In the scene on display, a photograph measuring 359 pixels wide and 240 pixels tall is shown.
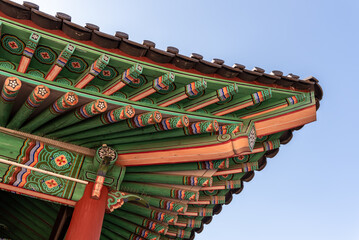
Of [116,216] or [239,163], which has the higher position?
[239,163]

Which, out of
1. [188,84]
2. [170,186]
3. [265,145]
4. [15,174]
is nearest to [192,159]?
[170,186]

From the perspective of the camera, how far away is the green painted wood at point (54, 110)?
4.58 metres

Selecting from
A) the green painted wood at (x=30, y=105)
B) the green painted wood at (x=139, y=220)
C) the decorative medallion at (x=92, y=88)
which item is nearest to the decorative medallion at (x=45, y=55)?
the green painted wood at (x=30, y=105)

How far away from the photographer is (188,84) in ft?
16.9

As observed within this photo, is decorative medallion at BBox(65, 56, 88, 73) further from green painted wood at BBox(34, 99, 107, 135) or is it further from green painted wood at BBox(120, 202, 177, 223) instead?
green painted wood at BBox(120, 202, 177, 223)

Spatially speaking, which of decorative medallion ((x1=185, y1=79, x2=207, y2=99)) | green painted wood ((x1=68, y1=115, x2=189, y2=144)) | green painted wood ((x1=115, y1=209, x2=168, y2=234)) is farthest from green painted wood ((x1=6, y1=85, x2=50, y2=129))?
green painted wood ((x1=115, y1=209, x2=168, y2=234))

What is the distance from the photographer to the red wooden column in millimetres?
4695

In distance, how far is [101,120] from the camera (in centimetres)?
500

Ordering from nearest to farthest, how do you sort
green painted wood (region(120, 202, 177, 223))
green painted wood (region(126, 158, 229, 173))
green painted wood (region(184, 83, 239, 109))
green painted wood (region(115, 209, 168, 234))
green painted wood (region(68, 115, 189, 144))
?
green painted wood (region(68, 115, 189, 144))
green painted wood (region(184, 83, 239, 109))
green painted wood (region(126, 158, 229, 173))
green painted wood (region(120, 202, 177, 223))
green painted wood (region(115, 209, 168, 234))

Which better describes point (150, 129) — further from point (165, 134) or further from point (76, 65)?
point (76, 65)

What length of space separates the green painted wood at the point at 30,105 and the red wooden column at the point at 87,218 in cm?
127

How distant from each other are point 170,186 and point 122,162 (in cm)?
106

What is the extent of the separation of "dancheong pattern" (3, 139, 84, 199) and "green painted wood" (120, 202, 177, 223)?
136cm

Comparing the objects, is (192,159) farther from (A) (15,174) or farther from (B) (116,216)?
(A) (15,174)
